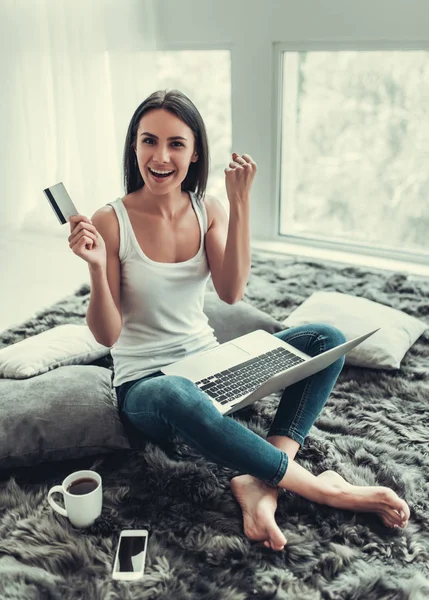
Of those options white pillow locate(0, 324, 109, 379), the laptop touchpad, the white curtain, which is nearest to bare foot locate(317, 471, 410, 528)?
the laptop touchpad

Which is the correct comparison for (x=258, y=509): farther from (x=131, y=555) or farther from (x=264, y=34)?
(x=264, y=34)

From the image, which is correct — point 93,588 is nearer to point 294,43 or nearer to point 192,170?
point 192,170

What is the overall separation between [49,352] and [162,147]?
0.73 metres

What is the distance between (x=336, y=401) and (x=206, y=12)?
2136mm

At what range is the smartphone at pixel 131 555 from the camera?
130cm

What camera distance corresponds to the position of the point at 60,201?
143cm

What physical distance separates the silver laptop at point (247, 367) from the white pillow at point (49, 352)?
1.47ft

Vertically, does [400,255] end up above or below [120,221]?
below

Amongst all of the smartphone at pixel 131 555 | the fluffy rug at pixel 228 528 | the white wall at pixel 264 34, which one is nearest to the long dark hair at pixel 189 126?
the fluffy rug at pixel 228 528

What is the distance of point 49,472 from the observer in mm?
1620

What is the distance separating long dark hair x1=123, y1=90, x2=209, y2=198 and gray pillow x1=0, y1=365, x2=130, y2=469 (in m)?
0.56

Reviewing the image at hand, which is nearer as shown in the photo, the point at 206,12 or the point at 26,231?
the point at 206,12

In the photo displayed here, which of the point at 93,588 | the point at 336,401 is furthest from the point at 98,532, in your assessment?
the point at 336,401

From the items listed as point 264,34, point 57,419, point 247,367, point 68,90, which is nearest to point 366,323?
point 247,367
